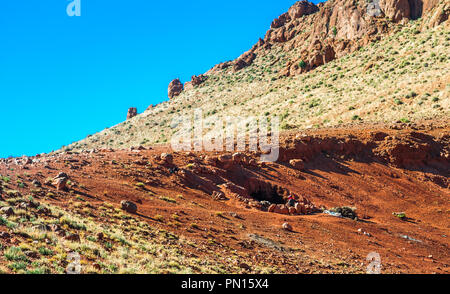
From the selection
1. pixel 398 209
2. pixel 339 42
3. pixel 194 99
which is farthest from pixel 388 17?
pixel 398 209

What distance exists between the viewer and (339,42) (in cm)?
5578

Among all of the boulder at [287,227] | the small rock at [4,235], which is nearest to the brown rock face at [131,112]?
the boulder at [287,227]

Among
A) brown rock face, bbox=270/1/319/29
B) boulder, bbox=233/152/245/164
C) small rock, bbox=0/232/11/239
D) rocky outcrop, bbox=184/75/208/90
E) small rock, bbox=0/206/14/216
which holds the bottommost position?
small rock, bbox=0/232/11/239

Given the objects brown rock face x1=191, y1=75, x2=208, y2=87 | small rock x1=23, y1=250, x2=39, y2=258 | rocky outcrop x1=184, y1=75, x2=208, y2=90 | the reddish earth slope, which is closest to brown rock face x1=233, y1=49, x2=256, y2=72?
brown rock face x1=191, y1=75, x2=208, y2=87

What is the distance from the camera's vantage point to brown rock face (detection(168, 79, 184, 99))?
275ft

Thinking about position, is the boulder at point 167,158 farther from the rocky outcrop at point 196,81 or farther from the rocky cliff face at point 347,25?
the rocky outcrop at point 196,81

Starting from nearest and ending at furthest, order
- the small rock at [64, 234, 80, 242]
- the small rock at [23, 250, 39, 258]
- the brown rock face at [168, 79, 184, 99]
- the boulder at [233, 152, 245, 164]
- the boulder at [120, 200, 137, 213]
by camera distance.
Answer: the small rock at [23, 250, 39, 258] < the small rock at [64, 234, 80, 242] < the boulder at [120, 200, 137, 213] < the boulder at [233, 152, 245, 164] < the brown rock face at [168, 79, 184, 99]

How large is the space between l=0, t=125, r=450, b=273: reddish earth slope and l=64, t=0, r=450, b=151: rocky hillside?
798 centimetres

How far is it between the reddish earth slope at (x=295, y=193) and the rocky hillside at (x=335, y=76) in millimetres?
7975

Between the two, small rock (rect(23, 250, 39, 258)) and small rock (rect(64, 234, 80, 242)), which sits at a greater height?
small rock (rect(64, 234, 80, 242))

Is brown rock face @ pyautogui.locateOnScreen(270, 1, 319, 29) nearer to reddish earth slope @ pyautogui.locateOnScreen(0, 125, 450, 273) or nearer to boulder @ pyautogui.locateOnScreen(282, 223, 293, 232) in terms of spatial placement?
reddish earth slope @ pyautogui.locateOnScreen(0, 125, 450, 273)

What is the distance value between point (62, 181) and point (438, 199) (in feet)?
74.6

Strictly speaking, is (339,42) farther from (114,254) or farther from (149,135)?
(114,254)
